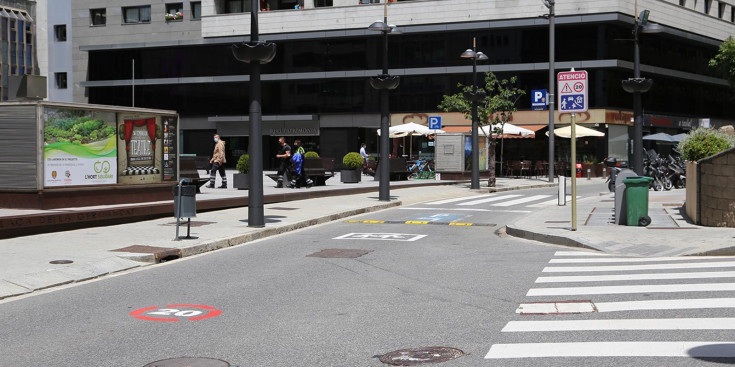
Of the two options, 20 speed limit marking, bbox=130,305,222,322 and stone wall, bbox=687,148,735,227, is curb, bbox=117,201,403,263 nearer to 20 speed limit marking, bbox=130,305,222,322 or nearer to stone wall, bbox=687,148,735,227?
20 speed limit marking, bbox=130,305,222,322

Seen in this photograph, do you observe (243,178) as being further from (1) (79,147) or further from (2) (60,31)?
(2) (60,31)

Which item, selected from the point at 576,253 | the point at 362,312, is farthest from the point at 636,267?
the point at 362,312

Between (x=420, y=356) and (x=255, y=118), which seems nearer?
(x=420, y=356)

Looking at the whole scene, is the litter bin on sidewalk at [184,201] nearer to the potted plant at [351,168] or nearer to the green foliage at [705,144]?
the green foliage at [705,144]

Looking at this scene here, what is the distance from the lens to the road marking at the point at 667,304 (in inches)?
337

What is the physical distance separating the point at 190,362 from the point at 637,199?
12.3 m

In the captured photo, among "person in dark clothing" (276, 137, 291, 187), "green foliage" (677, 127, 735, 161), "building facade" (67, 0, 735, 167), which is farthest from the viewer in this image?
"building facade" (67, 0, 735, 167)

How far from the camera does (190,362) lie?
263 inches

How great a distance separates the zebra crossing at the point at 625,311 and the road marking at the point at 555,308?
0.03 ft

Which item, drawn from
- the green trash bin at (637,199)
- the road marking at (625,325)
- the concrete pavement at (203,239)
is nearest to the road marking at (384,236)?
the concrete pavement at (203,239)

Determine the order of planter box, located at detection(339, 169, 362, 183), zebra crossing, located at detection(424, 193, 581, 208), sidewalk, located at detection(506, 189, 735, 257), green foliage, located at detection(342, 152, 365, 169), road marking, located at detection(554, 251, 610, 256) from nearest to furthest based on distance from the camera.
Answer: sidewalk, located at detection(506, 189, 735, 257), road marking, located at detection(554, 251, 610, 256), zebra crossing, located at detection(424, 193, 581, 208), green foliage, located at detection(342, 152, 365, 169), planter box, located at detection(339, 169, 362, 183)

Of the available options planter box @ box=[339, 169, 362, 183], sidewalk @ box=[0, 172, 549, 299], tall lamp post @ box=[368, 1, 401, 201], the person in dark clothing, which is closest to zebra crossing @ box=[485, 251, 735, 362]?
sidewalk @ box=[0, 172, 549, 299]

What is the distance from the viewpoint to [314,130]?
60.4m

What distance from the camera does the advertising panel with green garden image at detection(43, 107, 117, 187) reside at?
56.4ft
